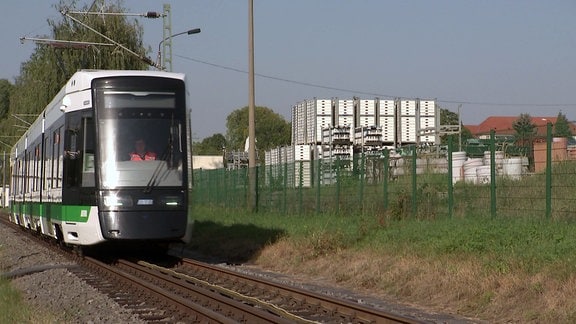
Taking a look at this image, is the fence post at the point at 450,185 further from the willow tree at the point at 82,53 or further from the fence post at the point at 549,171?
the willow tree at the point at 82,53

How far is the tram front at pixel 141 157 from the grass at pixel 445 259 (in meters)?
3.16

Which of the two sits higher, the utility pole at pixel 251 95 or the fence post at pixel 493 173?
the utility pole at pixel 251 95

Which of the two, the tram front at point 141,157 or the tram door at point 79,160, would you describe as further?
the tram door at point 79,160

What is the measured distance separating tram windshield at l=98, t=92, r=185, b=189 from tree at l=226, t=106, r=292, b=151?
110017mm

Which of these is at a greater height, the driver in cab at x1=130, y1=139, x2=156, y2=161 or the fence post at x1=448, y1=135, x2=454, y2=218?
the driver in cab at x1=130, y1=139, x2=156, y2=161

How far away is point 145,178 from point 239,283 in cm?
324

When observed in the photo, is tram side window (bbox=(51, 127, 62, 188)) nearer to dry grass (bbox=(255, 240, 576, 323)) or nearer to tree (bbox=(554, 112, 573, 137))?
dry grass (bbox=(255, 240, 576, 323))

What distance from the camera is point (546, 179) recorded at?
15219 millimetres

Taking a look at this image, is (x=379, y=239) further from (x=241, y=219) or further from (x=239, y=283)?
(x=241, y=219)

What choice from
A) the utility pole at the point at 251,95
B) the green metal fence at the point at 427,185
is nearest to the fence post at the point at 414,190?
the green metal fence at the point at 427,185

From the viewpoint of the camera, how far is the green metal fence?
1541 cm

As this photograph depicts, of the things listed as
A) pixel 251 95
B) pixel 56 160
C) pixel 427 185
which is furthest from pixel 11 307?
pixel 251 95

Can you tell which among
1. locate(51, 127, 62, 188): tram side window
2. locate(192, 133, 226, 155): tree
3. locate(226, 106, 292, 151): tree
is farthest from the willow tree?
locate(192, 133, 226, 155): tree

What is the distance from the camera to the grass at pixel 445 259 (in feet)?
39.2
